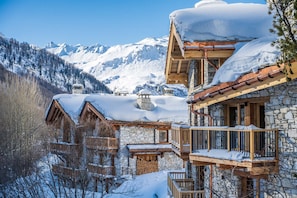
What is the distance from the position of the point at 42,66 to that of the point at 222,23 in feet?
346

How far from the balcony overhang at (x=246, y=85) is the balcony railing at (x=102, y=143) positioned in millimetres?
13529

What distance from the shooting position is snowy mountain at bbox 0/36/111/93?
102119 mm

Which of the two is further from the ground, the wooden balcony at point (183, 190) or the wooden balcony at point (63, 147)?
the wooden balcony at point (63, 147)

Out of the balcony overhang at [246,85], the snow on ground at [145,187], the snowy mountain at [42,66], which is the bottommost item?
the snow on ground at [145,187]

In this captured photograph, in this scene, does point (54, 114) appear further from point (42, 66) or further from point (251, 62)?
point (42, 66)

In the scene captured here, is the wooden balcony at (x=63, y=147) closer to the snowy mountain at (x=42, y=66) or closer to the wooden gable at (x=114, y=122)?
the wooden gable at (x=114, y=122)

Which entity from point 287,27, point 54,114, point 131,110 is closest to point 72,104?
point 54,114

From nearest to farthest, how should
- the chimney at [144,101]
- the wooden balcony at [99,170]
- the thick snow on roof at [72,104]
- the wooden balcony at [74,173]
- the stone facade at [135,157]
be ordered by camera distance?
the wooden balcony at [74,173]
the wooden balcony at [99,170]
the stone facade at [135,157]
the chimney at [144,101]
the thick snow on roof at [72,104]

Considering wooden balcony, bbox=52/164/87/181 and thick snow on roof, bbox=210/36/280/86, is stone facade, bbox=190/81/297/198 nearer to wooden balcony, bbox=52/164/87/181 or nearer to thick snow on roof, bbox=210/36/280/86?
thick snow on roof, bbox=210/36/280/86

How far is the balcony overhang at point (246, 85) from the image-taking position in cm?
791

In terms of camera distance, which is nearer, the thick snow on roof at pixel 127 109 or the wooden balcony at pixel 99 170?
the wooden balcony at pixel 99 170

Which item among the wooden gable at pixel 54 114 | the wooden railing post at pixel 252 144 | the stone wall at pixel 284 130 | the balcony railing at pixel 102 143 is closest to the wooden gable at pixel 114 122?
the balcony railing at pixel 102 143

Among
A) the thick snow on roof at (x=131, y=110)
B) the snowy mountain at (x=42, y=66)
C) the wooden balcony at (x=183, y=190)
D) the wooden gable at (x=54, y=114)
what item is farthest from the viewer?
the snowy mountain at (x=42, y=66)

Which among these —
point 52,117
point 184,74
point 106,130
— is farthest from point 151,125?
point 52,117
